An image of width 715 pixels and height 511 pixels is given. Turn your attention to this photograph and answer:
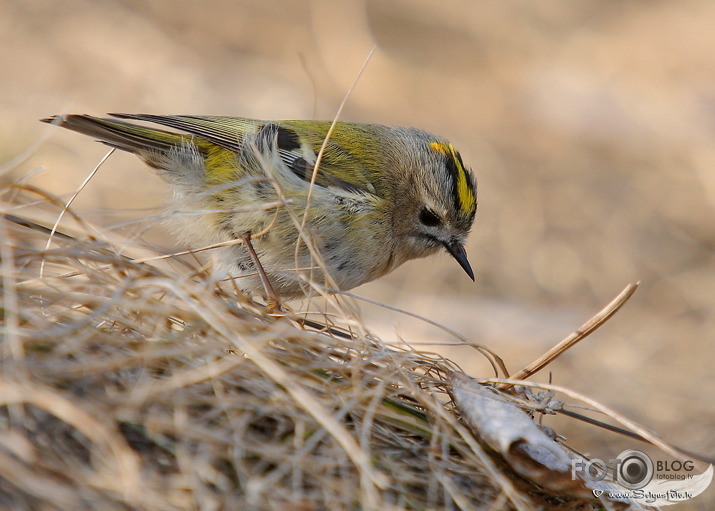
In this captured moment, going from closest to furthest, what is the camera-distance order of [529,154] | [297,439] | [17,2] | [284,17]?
[297,439] < [529,154] < [17,2] < [284,17]

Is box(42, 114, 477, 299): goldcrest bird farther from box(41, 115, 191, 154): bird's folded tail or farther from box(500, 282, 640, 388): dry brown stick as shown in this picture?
box(500, 282, 640, 388): dry brown stick

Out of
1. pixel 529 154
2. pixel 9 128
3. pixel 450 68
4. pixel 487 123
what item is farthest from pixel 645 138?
pixel 9 128

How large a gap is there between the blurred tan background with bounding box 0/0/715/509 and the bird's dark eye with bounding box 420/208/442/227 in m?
1.30

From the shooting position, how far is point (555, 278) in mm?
7176

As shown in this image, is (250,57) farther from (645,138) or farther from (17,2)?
(645,138)

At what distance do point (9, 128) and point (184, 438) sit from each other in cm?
592

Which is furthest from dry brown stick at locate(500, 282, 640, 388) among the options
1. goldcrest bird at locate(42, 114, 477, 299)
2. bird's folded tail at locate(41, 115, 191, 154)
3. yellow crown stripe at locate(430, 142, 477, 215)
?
bird's folded tail at locate(41, 115, 191, 154)

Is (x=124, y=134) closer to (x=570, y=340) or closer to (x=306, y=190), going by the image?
(x=306, y=190)

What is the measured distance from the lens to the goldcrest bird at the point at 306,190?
3418mm

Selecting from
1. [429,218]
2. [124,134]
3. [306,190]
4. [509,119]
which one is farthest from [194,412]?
[509,119]

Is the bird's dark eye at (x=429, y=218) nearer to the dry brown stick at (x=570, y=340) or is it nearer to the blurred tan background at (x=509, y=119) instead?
the blurred tan background at (x=509, y=119)

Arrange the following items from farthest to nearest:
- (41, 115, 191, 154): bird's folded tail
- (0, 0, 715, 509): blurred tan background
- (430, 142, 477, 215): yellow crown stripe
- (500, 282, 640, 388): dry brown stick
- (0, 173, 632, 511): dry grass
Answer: (0, 0, 715, 509): blurred tan background < (430, 142, 477, 215): yellow crown stripe < (41, 115, 191, 154): bird's folded tail < (500, 282, 640, 388): dry brown stick < (0, 173, 632, 511): dry grass

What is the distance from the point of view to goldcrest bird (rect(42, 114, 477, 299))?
3418 mm

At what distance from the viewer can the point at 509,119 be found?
31.2 feet
